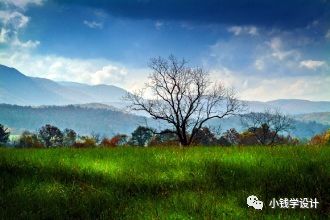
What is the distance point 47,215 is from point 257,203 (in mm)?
3646

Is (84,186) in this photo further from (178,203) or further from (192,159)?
(192,159)

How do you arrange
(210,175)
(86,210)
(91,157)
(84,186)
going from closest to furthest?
(86,210), (84,186), (210,175), (91,157)

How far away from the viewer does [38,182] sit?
387 inches

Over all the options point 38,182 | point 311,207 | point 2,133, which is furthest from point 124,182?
point 2,133

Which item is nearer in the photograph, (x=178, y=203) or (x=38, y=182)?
(x=178, y=203)

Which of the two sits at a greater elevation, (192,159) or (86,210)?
(192,159)

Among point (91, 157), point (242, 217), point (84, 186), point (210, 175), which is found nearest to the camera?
point (242, 217)
